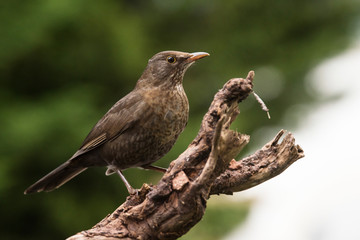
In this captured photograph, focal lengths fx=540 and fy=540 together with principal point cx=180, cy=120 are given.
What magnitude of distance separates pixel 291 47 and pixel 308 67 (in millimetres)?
461

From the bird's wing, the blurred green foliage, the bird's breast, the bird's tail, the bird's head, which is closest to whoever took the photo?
the bird's breast

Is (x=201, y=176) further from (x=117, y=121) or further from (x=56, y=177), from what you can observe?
(x=56, y=177)

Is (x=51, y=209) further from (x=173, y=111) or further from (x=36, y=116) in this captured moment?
(x=173, y=111)

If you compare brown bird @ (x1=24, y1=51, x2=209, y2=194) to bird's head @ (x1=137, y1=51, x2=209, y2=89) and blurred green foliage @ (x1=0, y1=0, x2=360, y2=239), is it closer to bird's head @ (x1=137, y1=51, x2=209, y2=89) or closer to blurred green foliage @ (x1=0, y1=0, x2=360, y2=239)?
bird's head @ (x1=137, y1=51, x2=209, y2=89)

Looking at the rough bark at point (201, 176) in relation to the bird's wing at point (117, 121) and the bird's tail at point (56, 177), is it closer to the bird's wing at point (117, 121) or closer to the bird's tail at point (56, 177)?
the bird's wing at point (117, 121)

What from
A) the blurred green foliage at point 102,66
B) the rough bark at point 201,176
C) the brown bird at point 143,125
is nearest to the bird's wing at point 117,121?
the brown bird at point 143,125

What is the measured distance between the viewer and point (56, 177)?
4.52m

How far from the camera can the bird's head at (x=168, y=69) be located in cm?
431

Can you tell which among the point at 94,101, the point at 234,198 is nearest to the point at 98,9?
the point at 94,101

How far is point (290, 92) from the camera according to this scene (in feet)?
32.3

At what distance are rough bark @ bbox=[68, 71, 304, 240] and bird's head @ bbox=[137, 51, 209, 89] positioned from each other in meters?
0.97

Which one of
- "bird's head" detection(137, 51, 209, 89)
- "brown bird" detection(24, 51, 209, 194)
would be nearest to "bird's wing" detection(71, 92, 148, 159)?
"brown bird" detection(24, 51, 209, 194)

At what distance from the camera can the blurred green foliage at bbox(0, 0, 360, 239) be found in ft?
21.4

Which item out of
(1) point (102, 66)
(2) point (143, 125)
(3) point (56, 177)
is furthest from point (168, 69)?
(1) point (102, 66)
